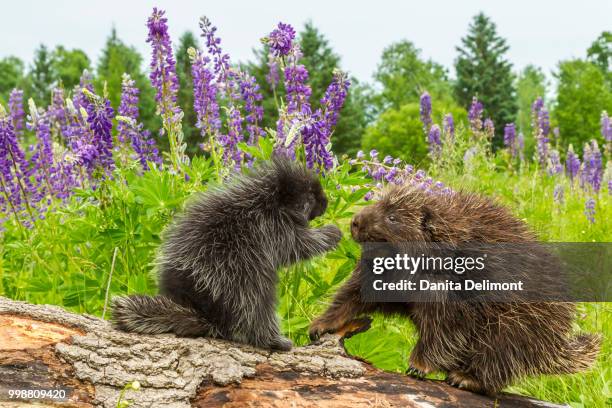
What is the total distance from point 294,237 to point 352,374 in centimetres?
70

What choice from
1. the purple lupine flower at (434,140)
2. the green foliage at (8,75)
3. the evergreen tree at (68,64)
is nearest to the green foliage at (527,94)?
the purple lupine flower at (434,140)

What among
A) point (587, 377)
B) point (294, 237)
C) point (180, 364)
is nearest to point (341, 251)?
point (294, 237)

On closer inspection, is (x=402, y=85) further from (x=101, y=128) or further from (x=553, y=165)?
(x=101, y=128)

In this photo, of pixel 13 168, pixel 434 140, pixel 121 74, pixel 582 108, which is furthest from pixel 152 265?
pixel 582 108

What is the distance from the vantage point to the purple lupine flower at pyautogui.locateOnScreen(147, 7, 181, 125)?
429cm

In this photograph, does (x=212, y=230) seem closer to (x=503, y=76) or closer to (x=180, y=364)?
(x=180, y=364)

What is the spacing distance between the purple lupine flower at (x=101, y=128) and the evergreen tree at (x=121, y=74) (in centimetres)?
2549

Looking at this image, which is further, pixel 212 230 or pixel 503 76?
pixel 503 76

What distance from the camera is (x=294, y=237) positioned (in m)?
3.12

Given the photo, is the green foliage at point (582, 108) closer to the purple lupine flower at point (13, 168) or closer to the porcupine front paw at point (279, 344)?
the purple lupine flower at point (13, 168)

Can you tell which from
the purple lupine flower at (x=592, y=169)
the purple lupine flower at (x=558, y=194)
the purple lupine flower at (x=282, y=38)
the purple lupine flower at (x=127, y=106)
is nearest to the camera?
the purple lupine flower at (x=282, y=38)

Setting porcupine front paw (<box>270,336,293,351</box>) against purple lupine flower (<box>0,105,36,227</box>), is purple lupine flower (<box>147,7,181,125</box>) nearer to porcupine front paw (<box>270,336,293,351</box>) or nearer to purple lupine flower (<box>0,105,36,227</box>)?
purple lupine flower (<box>0,105,36,227</box>)

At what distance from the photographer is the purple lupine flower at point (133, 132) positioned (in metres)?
4.57

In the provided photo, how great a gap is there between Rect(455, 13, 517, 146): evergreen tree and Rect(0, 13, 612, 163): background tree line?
67 mm
